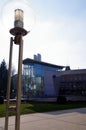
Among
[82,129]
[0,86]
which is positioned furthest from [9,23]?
[0,86]

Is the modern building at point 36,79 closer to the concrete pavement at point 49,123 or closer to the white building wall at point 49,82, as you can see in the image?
the white building wall at point 49,82

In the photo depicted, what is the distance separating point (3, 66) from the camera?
58094mm

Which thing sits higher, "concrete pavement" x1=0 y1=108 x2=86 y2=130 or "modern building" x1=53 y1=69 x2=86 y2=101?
"modern building" x1=53 y1=69 x2=86 y2=101

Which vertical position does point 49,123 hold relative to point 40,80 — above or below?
below

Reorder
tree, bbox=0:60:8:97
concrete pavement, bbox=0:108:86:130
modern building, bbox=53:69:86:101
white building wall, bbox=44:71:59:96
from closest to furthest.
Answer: concrete pavement, bbox=0:108:86:130
modern building, bbox=53:69:86:101
tree, bbox=0:60:8:97
white building wall, bbox=44:71:59:96

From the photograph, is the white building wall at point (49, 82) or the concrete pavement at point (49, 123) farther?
the white building wall at point (49, 82)

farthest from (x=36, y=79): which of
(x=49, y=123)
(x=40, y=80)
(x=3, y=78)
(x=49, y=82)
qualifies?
(x=49, y=123)

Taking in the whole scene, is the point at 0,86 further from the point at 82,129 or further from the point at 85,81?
the point at 82,129

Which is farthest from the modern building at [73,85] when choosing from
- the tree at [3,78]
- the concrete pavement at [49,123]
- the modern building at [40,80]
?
the concrete pavement at [49,123]

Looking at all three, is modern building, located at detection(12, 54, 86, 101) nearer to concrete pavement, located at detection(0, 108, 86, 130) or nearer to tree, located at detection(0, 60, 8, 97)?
tree, located at detection(0, 60, 8, 97)

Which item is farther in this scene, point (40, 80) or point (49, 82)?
point (40, 80)

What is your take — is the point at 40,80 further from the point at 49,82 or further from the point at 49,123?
the point at 49,123

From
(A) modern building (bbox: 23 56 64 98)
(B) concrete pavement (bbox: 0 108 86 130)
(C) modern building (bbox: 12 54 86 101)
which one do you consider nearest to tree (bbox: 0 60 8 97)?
(C) modern building (bbox: 12 54 86 101)

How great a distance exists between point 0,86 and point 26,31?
49.6m
